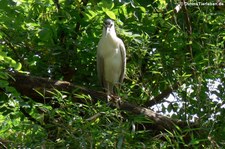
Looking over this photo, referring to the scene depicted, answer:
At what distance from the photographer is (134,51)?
480cm

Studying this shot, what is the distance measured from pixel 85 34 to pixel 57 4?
15.3 inches

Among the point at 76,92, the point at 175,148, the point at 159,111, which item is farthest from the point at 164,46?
the point at 175,148

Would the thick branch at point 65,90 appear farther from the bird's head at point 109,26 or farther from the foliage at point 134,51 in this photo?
the bird's head at point 109,26

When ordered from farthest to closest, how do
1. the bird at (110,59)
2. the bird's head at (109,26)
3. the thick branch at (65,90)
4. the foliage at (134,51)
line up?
the bird at (110,59), the bird's head at (109,26), the thick branch at (65,90), the foliage at (134,51)

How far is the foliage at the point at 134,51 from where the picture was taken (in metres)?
4.22

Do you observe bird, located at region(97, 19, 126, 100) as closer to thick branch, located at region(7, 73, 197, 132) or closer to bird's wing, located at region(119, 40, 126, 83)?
bird's wing, located at region(119, 40, 126, 83)

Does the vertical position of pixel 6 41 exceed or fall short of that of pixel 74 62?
it exceeds it

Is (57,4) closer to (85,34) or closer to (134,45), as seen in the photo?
(85,34)

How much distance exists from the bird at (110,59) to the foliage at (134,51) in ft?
0.35

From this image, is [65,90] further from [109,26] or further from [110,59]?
[110,59]

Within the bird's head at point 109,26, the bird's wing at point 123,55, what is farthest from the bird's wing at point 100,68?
the bird's head at point 109,26

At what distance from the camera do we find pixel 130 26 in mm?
4945

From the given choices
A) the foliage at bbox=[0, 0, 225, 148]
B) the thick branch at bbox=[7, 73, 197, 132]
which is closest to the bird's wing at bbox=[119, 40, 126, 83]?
the foliage at bbox=[0, 0, 225, 148]

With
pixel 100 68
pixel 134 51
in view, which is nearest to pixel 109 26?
pixel 134 51
